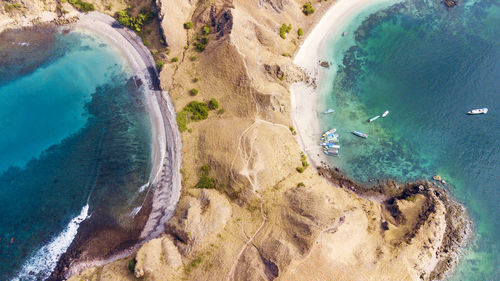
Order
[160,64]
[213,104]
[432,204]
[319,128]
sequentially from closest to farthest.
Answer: [432,204], [213,104], [319,128], [160,64]

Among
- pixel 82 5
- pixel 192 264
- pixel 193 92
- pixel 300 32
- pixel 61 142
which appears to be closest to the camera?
pixel 192 264

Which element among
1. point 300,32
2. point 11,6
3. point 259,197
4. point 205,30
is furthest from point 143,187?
point 11,6

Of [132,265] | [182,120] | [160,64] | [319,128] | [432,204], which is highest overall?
[160,64]

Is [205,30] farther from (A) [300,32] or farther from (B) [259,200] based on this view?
(B) [259,200]

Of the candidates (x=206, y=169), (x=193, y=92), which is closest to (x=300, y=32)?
(x=193, y=92)

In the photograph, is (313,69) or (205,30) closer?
(205,30)

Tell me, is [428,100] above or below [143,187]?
above

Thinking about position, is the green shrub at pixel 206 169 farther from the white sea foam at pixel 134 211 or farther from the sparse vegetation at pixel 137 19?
the sparse vegetation at pixel 137 19
